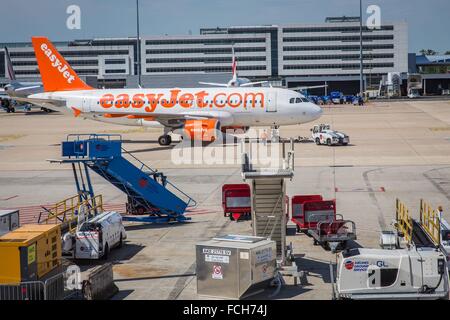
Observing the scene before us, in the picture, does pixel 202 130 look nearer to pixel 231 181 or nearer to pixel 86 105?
pixel 86 105

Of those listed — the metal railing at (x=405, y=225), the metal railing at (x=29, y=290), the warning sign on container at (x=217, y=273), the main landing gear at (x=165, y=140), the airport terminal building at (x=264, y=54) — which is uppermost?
the airport terminal building at (x=264, y=54)

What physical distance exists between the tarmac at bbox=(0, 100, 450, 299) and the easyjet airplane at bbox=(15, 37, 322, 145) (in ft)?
8.10

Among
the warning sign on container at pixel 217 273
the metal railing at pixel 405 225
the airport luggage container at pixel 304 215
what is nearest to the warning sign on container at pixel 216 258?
the warning sign on container at pixel 217 273

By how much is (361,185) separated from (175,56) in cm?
16071

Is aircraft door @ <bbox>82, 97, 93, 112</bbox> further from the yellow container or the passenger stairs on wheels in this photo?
the yellow container

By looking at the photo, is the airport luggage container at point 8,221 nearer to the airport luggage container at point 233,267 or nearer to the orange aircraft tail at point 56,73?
the airport luggage container at point 233,267

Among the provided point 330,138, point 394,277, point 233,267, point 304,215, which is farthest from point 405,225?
point 330,138

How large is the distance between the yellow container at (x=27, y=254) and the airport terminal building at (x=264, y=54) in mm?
173844

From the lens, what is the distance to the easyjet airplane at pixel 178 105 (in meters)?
56.8

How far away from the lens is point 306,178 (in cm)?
4053

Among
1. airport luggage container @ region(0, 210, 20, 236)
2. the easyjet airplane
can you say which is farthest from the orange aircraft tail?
airport luggage container @ region(0, 210, 20, 236)

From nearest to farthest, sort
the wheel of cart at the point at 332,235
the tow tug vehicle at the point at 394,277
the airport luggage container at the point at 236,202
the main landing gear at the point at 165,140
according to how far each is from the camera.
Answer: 1. the tow tug vehicle at the point at 394,277
2. the wheel of cart at the point at 332,235
3. the airport luggage container at the point at 236,202
4. the main landing gear at the point at 165,140

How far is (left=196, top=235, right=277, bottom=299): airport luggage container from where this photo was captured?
18.1m

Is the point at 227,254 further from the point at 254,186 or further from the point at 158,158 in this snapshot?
the point at 158,158
